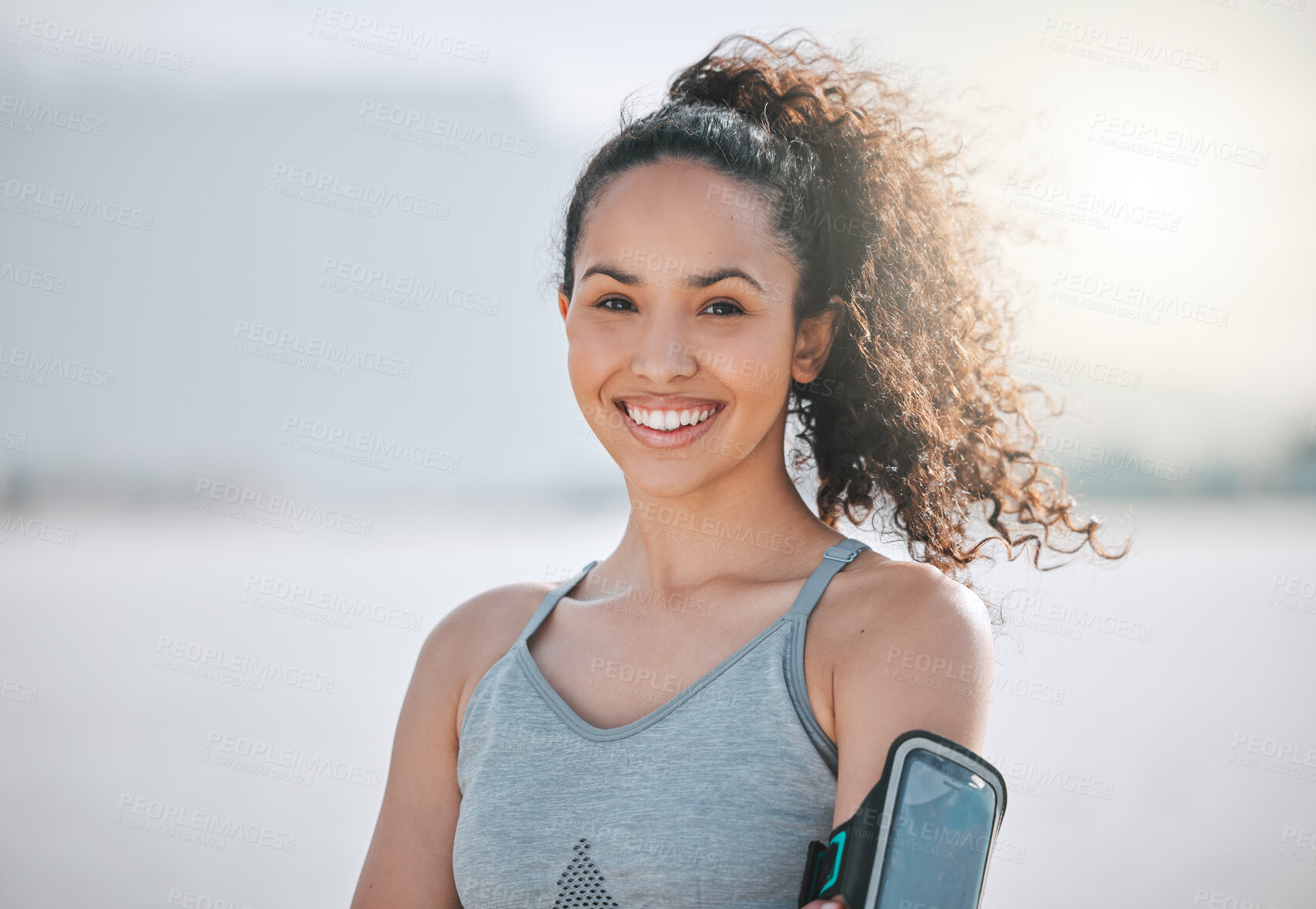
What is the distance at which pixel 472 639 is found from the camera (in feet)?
6.54

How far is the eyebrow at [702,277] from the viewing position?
1.76 meters

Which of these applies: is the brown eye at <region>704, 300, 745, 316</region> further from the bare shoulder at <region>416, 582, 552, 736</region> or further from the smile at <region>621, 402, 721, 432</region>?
the bare shoulder at <region>416, 582, 552, 736</region>

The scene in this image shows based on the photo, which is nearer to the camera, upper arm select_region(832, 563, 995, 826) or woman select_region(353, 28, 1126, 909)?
upper arm select_region(832, 563, 995, 826)

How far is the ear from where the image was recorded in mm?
1915

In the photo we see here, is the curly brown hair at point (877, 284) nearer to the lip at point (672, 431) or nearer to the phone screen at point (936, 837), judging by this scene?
the lip at point (672, 431)

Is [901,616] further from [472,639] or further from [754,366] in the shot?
[472,639]

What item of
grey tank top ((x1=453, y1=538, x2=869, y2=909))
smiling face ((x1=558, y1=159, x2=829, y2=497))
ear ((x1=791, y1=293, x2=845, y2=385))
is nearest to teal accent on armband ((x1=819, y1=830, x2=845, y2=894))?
grey tank top ((x1=453, y1=538, x2=869, y2=909))

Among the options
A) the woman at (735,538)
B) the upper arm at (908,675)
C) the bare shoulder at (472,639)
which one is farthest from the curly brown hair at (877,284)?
the bare shoulder at (472,639)

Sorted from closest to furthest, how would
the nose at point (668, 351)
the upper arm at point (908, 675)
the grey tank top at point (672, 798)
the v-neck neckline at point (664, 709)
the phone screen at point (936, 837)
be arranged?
1. the phone screen at point (936, 837)
2. the upper arm at point (908, 675)
3. the grey tank top at point (672, 798)
4. the v-neck neckline at point (664, 709)
5. the nose at point (668, 351)

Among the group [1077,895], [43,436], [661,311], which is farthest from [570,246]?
[43,436]

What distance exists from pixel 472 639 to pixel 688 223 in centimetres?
84

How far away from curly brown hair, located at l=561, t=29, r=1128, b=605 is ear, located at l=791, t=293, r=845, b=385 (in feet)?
0.05

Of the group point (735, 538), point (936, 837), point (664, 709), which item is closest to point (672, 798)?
point (664, 709)

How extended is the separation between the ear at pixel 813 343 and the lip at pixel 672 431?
19cm
